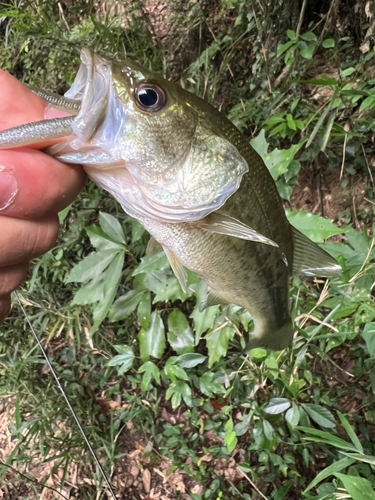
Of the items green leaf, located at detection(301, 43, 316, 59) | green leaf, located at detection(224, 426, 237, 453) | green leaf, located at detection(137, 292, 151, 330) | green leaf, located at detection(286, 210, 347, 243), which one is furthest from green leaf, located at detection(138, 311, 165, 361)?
green leaf, located at detection(301, 43, 316, 59)

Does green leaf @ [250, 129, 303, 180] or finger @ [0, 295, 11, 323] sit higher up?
green leaf @ [250, 129, 303, 180]

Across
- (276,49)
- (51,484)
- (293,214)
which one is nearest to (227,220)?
(293,214)

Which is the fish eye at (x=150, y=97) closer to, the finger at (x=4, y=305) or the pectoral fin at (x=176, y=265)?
the pectoral fin at (x=176, y=265)

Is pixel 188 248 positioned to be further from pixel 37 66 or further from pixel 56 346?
pixel 37 66

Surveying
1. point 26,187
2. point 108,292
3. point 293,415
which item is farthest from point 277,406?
point 26,187

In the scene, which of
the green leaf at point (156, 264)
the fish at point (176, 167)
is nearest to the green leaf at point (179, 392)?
the green leaf at point (156, 264)

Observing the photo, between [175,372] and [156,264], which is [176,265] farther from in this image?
[175,372]

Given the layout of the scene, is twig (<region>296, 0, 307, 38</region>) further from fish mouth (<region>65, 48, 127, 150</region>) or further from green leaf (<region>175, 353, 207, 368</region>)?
green leaf (<region>175, 353, 207, 368</region>)

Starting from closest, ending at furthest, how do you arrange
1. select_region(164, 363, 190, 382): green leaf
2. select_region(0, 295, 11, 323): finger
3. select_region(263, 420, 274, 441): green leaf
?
select_region(0, 295, 11, 323): finger
select_region(263, 420, 274, 441): green leaf
select_region(164, 363, 190, 382): green leaf

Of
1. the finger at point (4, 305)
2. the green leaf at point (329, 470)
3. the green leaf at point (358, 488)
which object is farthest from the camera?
the green leaf at point (329, 470)
